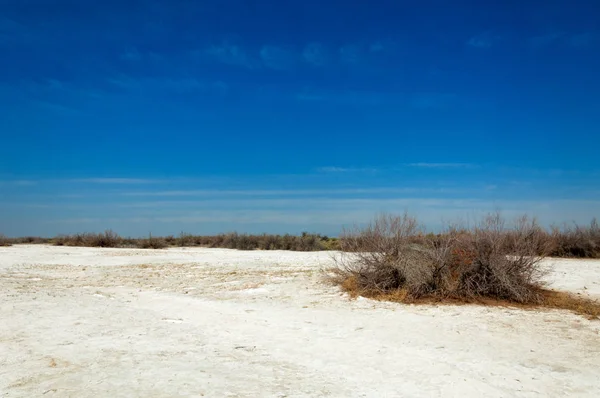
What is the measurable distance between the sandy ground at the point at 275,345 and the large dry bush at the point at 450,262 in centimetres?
91

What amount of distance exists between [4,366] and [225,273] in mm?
11276

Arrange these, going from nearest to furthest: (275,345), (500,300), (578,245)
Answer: (275,345)
(500,300)
(578,245)

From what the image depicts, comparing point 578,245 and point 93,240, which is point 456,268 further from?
point 93,240

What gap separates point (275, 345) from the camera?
8.26 m

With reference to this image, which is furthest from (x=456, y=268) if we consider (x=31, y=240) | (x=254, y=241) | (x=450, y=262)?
(x=31, y=240)

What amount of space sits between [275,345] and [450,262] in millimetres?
6228

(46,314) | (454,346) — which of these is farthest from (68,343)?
(454,346)

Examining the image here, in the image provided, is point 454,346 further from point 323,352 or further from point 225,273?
point 225,273

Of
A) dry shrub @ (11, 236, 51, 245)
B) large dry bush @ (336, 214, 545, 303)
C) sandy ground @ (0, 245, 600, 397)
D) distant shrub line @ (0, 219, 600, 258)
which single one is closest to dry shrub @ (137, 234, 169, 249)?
distant shrub line @ (0, 219, 600, 258)

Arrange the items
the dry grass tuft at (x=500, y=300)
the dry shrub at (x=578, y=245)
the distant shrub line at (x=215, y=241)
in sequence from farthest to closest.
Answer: the distant shrub line at (x=215, y=241)
the dry shrub at (x=578, y=245)
the dry grass tuft at (x=500, y=300)

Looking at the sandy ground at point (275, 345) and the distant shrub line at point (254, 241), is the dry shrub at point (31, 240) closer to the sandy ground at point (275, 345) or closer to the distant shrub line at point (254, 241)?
the distant shrub line at point (254, 241)

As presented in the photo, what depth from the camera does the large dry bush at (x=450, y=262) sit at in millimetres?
12164

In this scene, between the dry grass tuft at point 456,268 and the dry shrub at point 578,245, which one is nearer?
the dry grass tuft at point 456,268

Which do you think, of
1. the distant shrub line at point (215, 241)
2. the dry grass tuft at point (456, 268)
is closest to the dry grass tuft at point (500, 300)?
the dry grass tuft at point (456, 268)
